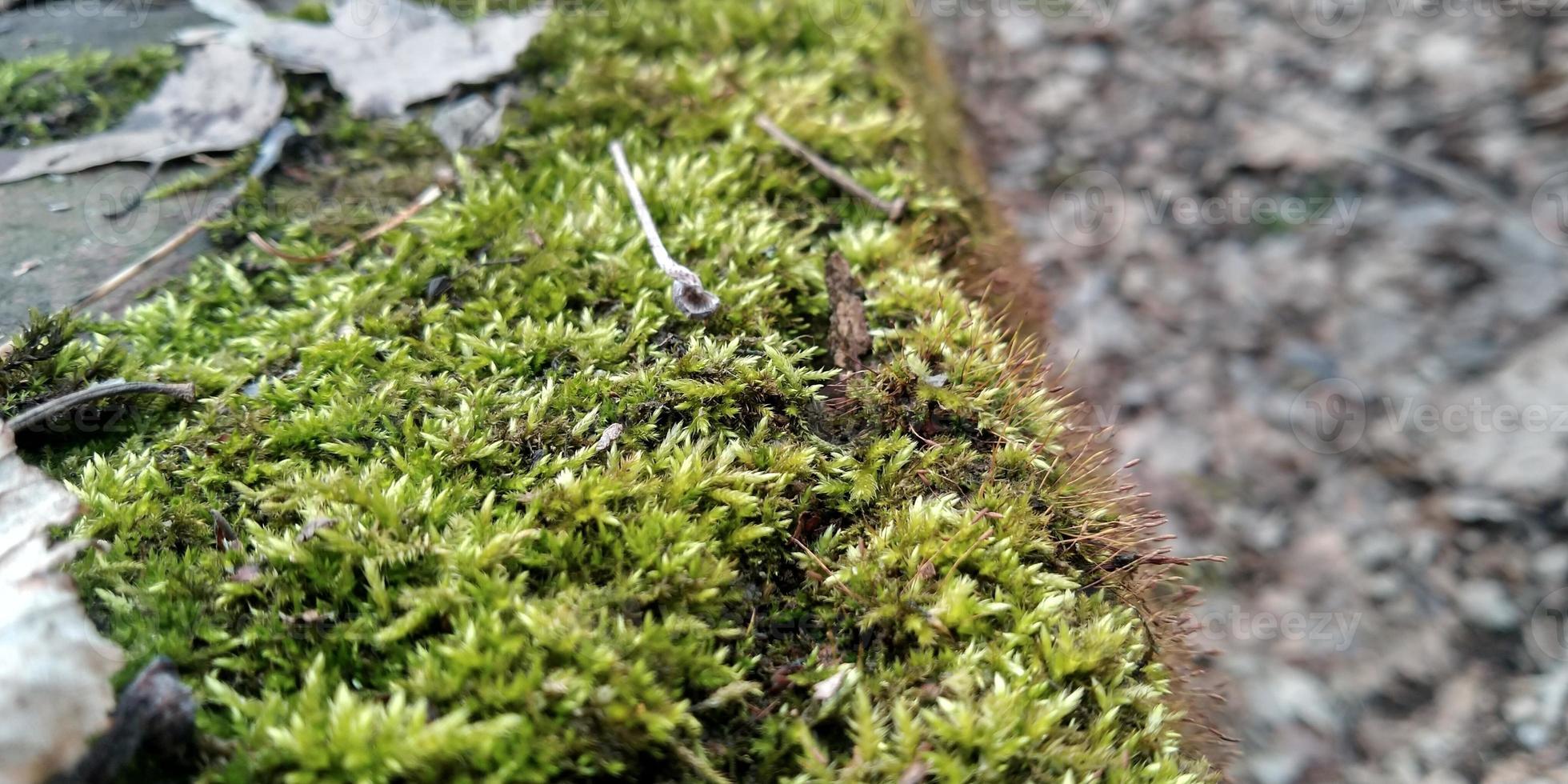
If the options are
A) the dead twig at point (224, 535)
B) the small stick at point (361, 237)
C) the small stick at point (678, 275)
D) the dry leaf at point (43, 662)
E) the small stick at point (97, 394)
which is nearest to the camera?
the dry leaf at point (43, 662)

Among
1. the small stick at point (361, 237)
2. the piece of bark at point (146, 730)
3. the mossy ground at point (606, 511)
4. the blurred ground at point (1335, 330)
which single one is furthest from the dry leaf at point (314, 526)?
the blurred ground at point (1335, 330)

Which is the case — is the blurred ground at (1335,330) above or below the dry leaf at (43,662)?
below

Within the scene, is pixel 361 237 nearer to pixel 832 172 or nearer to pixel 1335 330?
pixel 832 172

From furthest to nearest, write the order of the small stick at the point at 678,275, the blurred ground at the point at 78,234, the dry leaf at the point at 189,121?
the dry leaf at the point at 189,121, the blurred ground at the point at 78,234, the small stick at the point at 678,275

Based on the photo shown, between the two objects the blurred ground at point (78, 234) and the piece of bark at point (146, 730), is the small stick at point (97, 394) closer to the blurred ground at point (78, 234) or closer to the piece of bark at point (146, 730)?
the blurred ground at point (78, 234)

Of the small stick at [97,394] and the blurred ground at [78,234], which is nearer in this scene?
A: the small stick at [97,394]

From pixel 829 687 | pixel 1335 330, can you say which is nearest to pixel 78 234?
pixel 829 687

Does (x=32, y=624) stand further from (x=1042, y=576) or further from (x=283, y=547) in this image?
(x=1042, y=576)
